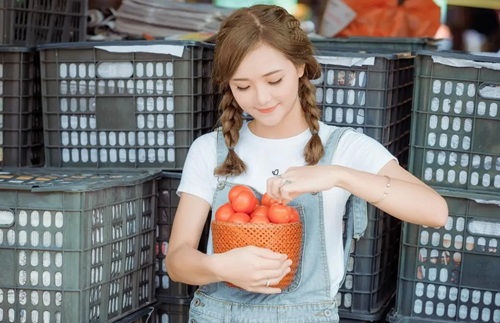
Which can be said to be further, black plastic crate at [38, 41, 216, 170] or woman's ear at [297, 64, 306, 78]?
black plastic crate at [38, 41, 216, 170]

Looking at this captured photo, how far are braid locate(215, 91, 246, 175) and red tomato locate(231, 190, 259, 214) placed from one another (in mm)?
302

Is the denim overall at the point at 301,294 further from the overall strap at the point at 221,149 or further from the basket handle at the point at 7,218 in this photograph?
the basket handle at the point at 7,218

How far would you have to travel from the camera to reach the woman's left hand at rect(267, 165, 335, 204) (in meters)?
2.59

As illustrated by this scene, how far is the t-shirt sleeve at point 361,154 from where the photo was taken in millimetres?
2895

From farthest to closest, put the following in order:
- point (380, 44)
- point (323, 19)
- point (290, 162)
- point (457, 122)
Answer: point (323, 19) < point (380, 44) < point (457, 122) < point (290, 162)

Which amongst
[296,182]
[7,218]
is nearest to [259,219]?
[296,182]

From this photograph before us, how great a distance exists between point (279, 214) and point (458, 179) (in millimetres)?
1158

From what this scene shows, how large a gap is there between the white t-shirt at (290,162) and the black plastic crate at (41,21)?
4.51 feet

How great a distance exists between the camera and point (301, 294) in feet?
9.47

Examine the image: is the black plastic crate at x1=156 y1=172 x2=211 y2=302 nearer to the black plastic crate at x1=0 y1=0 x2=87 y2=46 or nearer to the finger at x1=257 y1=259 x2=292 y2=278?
the black plastic crate at x1=0 y1=0 x2=87 y2=46

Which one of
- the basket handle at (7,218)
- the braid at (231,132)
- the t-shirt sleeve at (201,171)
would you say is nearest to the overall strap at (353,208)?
the braid at (231,132)

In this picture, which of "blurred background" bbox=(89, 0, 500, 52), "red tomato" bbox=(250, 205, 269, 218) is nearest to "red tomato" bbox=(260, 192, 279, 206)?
"red tomato" bbox=(250, 205, 269, 218)

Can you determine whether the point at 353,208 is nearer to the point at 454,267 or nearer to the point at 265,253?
the point at 265,253

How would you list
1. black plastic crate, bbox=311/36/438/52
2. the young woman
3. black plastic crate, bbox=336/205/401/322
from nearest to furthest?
the young woman, black plastic crate, bbox=336/205/401/322, black plastic crate, bbox=311/36/438/52
